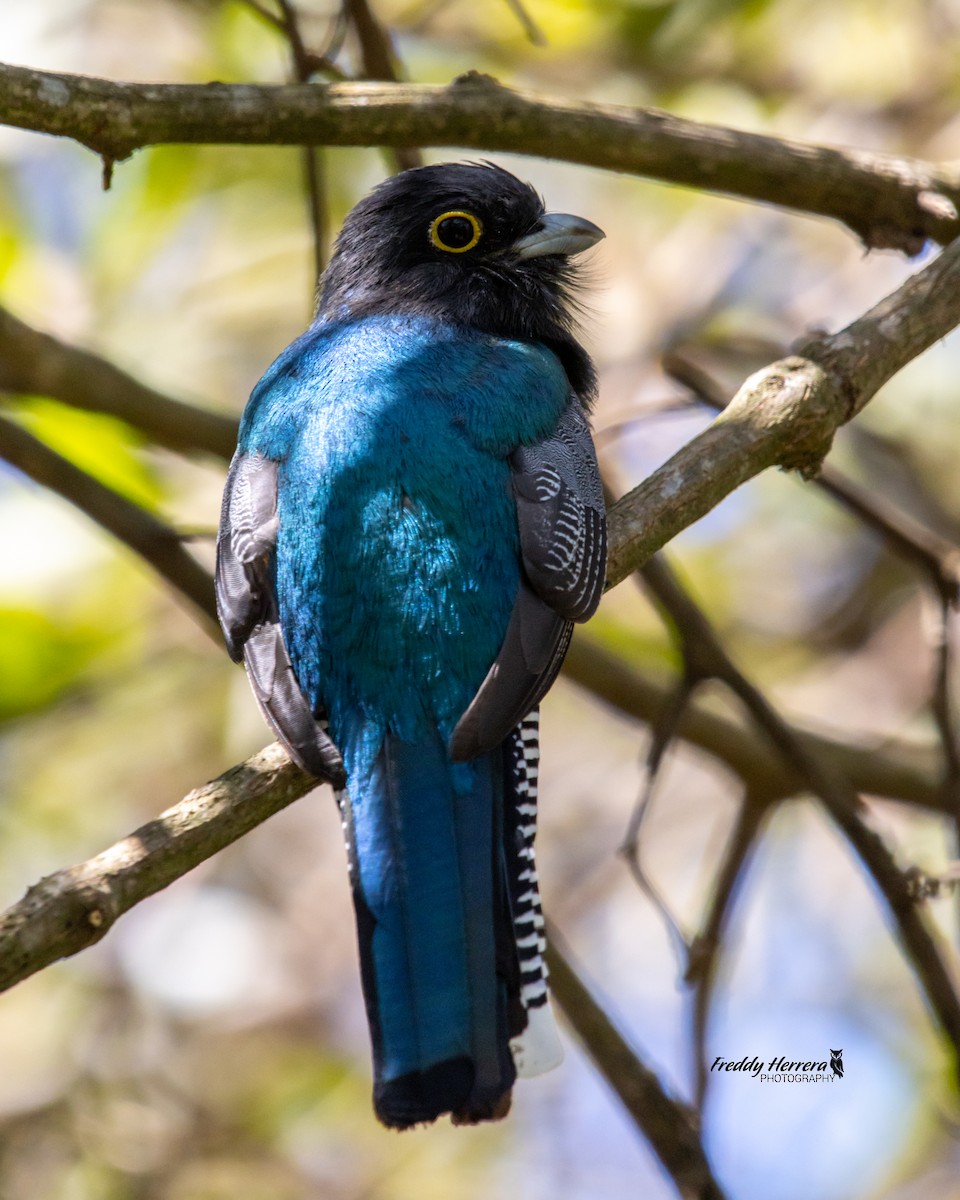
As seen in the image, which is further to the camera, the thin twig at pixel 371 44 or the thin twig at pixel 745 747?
the thin twig at pixel 745 747

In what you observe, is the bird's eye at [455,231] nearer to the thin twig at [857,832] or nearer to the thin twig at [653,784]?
the thin twig at [857,832]

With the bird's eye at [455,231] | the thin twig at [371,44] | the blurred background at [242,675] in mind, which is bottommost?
the blurred background at [242,675]

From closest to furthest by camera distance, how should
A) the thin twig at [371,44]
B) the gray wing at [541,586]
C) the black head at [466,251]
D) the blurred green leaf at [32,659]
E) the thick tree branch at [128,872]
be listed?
the thick tree branch at [128,872] → the gray wing at [541,586] → the black head at [466,251] → the thin twig at [371,44] → the blurred green leaf at [32,659]

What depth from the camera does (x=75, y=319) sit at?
6492 mm

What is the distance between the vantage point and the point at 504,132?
12.9 ft

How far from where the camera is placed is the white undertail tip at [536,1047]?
3.05m

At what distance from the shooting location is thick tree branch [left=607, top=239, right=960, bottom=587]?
3.49m

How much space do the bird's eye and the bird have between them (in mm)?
338

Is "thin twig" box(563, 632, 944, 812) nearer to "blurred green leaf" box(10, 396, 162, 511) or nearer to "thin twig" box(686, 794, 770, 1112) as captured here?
"thin twig" box(686, 794, 770, 1112)

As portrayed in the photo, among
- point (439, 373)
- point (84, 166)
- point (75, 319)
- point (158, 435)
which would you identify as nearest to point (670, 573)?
point (439, 373)

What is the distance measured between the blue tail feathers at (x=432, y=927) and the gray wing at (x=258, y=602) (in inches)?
5.5

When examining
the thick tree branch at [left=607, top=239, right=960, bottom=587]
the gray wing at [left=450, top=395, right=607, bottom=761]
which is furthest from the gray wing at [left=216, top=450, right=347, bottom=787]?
the thick tree branch at [left=607, top=239, right=960, bottom=587]

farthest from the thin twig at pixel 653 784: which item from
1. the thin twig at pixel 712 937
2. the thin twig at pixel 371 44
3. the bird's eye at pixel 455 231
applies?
the thin twig at pixel 371 44

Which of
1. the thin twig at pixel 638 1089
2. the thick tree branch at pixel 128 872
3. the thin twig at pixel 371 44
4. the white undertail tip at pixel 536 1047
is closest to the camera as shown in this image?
the thick tree branch at pixel 128 872
